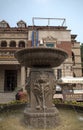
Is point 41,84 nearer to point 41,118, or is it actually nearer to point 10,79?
point 41,118

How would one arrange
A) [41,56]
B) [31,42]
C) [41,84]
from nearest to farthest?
[41,56] < [41,84] < [31,42]

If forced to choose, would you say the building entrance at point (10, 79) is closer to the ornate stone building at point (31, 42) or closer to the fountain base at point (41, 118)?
the ornate stone building at point (31, 42)

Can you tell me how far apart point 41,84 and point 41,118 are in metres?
1.08

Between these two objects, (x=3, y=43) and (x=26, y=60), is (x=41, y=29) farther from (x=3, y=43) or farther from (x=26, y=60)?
(x=26, y=60)

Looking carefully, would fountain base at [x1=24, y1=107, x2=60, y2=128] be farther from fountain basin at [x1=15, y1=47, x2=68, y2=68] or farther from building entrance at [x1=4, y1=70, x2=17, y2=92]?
building entrance at [x1=4, y1=70, x2=17, y2=92]

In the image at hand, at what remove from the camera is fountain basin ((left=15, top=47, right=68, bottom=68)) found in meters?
5.47

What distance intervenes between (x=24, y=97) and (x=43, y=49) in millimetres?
8738

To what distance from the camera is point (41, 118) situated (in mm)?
5562

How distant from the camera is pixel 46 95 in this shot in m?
5.87

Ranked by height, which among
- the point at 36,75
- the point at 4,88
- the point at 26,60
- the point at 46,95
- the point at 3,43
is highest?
the point at 3,43

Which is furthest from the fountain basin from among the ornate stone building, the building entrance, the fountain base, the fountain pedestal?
the building entrance

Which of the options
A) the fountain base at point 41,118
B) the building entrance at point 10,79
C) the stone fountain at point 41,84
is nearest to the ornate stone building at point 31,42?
the building entrance at point 10,79

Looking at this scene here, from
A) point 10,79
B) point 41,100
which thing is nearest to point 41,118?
point 41,100

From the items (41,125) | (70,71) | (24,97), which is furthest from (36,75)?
(70,71)
